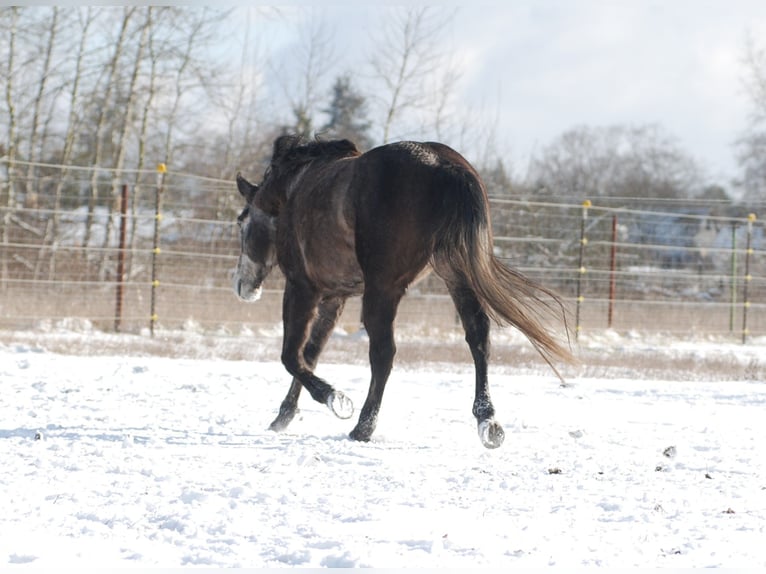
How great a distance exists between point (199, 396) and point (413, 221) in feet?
8.51

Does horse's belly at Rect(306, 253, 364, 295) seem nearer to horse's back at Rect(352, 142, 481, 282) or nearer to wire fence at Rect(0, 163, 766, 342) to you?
horse's back at Rect(352, 142, 481, 282)

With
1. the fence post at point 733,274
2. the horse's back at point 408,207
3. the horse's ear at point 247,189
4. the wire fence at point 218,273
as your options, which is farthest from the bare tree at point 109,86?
the horse's back at point 408,207

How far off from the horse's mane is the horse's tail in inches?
44.2

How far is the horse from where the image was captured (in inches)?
192

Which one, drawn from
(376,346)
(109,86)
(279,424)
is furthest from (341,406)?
(109,86)

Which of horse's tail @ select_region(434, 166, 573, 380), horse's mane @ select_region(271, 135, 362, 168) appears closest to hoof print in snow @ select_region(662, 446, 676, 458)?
horse's tail @ select_region(434, 166, 573, 380)

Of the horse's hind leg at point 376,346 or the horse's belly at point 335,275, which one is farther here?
the horse's belly at point 335,275

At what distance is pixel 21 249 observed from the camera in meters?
17.9

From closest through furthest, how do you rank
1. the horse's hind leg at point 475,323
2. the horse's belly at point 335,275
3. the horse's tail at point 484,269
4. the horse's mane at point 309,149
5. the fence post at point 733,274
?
the horse's tail at point 484,269 < the horse's hind leg at point 475,323 < the horse's belly at point 335,275 < the horse's mane at point 309,149 < the fence post at point 733,274

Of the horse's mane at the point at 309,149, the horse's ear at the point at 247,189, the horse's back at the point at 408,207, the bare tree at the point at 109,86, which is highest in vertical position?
the bare tree at the point at 109,86

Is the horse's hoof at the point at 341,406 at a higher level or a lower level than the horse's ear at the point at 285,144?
lower

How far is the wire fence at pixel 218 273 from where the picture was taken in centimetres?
1395

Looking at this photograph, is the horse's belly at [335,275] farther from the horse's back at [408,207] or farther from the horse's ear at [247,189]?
the horse's ear at [247,189]

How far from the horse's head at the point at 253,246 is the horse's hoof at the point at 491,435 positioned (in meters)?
2.03
